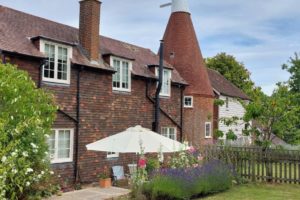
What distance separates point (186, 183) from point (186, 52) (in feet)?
Result: 54.1

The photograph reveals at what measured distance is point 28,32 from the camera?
16984 millimetres

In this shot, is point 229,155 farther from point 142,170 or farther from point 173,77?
point 173,77

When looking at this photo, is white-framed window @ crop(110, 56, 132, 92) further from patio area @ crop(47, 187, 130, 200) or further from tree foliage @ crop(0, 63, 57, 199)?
tree foliage @ crop(0, 63, 57, 199)

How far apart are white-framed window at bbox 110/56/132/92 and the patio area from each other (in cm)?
578

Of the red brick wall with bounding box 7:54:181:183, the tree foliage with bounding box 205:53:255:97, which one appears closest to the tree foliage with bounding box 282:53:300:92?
the tree foliage with bounding box 205:53:255:97

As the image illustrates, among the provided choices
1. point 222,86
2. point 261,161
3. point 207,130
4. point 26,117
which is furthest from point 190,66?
point 26,117

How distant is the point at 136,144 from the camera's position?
42.7 feet

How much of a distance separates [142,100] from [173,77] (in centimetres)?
444

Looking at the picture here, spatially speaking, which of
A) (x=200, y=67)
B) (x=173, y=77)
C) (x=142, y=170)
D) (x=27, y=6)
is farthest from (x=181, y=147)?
(x=200, y=67)

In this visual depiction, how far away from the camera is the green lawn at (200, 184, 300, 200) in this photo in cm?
1327

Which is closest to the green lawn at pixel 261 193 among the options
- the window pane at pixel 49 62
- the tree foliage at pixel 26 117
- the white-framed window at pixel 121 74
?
the tree foliage at pixel 26 117

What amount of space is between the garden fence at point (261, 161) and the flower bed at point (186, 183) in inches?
111

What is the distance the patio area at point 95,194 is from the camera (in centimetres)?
1321

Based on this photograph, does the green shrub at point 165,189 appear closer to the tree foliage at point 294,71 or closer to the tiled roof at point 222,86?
the tiled roof at point 222,86
